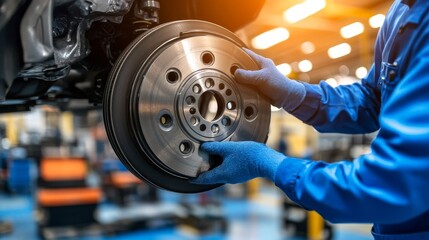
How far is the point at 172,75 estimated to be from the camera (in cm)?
98

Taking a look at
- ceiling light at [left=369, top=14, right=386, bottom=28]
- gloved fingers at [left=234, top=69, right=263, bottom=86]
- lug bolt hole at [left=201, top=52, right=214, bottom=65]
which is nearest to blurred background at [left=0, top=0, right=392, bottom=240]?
ceiling light at [left=369, top=14, right=386, bottom=28]

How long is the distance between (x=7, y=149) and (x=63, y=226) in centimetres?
419

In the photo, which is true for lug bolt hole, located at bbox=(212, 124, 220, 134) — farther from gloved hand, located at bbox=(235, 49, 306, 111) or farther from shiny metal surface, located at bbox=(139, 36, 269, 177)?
gloved hand, located at bbox=(235, 49, 306, 111)

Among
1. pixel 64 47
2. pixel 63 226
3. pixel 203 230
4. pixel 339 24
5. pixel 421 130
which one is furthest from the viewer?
pixel 339 24

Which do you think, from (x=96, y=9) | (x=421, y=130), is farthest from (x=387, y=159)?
(x=96, y=9)

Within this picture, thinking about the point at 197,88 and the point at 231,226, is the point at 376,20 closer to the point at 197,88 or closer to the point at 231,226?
the point at 231,226

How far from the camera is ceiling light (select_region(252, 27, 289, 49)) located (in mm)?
8844

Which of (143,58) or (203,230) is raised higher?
(143,58)

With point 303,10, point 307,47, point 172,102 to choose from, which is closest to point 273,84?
point 172,102

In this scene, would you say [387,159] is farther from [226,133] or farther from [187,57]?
[187,57]

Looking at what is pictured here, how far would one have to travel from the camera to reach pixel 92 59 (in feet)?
3.96

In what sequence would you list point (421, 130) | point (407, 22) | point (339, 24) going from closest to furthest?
point (421, 130)
point (407, 22)
point (339, 24)

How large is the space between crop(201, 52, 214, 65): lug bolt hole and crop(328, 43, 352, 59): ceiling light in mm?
9913

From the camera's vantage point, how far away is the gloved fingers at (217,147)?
96cm
